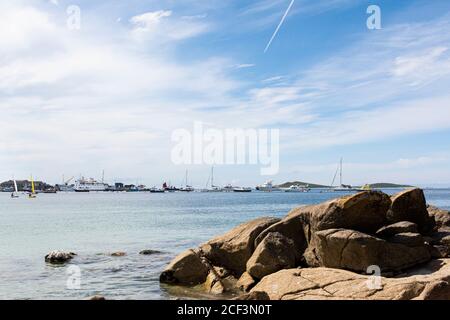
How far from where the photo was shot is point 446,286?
13.2 meters

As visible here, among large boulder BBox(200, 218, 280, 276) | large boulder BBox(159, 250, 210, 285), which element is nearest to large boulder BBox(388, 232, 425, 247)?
large boulder BBox(200, 218, 280, 276)

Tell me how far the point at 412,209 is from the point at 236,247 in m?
8.26

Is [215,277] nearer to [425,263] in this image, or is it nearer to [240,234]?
[240,234]

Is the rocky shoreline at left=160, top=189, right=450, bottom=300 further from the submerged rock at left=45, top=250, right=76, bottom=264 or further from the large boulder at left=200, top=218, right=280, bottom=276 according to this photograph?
the submerged rock at left=45, top=250, right=76, bottom=264

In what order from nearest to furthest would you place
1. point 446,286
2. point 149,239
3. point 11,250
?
1. point 446,286
2. point 11,250
3. point 149,239

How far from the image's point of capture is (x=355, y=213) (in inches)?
795

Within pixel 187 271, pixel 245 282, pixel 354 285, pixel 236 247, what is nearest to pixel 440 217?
pixel 236 247

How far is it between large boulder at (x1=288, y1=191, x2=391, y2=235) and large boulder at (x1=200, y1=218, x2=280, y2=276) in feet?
10.4

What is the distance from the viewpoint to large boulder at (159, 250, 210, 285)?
75.0 feet

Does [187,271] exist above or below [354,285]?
below

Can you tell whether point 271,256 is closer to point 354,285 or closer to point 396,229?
point 396,229
